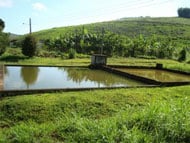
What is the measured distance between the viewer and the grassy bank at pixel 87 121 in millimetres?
6062

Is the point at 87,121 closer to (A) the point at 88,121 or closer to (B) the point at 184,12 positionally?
(A) the point at 88,121

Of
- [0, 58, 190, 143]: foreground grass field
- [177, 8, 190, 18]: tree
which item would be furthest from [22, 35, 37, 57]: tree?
[177, 8, 190, 18]: tree

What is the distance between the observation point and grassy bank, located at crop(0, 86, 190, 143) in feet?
19.9

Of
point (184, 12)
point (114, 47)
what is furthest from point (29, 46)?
point (184, 12)

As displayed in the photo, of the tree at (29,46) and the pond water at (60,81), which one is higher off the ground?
the tree at (29,46)

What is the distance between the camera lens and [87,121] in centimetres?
661

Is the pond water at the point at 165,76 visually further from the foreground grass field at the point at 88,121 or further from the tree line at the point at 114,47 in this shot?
the tree line at the point at 114,47

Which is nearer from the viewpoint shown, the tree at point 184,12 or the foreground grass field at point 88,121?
the foreground grass field at point 88,121

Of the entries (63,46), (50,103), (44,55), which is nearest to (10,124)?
(50,103)

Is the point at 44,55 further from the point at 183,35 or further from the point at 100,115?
the point at 183,35

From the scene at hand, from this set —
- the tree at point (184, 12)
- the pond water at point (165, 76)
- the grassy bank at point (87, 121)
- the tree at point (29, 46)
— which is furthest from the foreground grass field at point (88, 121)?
the tree at point (184, 12)

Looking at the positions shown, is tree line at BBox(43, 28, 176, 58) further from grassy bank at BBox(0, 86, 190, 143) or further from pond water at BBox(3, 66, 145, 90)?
grassy bank at BBox(0, 86, 190, 143)

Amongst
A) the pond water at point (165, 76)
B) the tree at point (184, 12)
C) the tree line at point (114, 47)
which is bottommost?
the pond water at point (165, 76)

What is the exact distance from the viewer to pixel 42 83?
46.0ft
